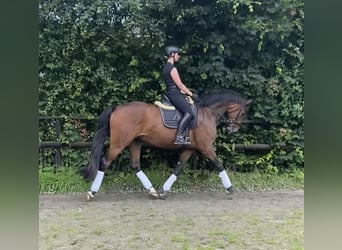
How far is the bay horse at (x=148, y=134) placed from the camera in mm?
3311

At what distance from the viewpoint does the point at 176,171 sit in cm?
337

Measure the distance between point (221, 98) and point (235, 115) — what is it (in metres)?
0.17

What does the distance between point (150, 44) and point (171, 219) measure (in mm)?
1274

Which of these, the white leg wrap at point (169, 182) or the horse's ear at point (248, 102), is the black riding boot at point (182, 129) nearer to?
the white leg wrap at point (169, 182)

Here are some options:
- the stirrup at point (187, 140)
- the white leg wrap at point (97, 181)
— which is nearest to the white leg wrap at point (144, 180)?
the white leg wrap at point (97, 181)

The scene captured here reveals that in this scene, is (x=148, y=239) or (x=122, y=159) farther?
(x=122, y=159)

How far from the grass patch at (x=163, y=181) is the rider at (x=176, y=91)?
28 cm

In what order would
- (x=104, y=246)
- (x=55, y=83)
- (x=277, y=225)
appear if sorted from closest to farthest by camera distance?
(x=104, y=246) → (x=277, y=225) → (x=55, y=83)

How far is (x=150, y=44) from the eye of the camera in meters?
3.38
